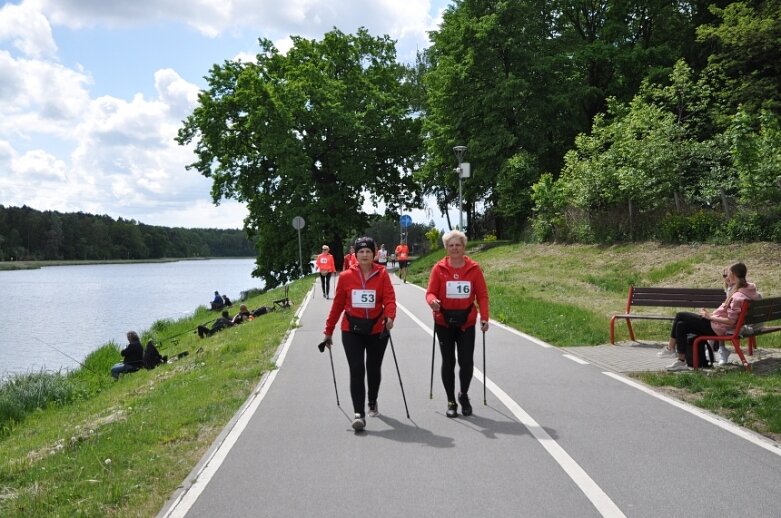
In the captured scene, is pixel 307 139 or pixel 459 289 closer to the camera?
pixel 459 289

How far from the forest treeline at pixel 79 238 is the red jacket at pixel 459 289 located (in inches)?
3820

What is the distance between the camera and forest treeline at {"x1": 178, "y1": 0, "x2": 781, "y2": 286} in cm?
2277

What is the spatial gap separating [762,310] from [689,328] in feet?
2.96

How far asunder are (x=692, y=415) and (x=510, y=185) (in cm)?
2652

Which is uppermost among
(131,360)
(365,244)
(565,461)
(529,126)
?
(529,126)

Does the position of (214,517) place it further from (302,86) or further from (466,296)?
(302,86)

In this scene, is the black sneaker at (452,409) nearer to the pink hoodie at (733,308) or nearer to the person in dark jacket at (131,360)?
the pink hoodie at (733,308)

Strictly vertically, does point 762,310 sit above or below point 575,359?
above

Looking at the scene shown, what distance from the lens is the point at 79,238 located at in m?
132

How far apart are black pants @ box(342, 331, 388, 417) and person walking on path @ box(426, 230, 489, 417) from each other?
642 millimetres

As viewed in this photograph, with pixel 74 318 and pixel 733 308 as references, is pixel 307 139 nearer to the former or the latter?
pixel 74 318

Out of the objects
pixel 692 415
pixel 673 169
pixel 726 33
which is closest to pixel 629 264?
pixel 673 169

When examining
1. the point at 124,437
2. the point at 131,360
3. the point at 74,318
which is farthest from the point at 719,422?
the point at 74,318

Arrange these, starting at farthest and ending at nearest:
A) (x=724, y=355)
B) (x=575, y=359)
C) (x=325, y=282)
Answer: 1. (x=325, y=282)
2. (x=575, y=359)
3. (x=724, y=355)
